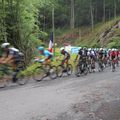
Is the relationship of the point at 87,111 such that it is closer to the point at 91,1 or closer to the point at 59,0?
the point at 91,1

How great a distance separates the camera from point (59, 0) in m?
92.8

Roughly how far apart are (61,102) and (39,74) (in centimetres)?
695

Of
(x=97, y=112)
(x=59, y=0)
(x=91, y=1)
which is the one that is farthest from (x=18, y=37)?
(x=59, y=0)

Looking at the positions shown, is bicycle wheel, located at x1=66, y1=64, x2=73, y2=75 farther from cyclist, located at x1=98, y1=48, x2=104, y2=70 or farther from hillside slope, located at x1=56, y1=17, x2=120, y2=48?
hillside slope, located at x1=56, y1=17, x2=120, y2=48

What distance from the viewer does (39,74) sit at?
19.3 m

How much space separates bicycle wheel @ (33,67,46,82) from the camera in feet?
62.2

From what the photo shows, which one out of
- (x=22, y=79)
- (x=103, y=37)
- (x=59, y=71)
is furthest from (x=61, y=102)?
(x=103, y=37)

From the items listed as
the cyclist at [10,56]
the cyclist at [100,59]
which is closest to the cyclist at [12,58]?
the cyclist at [10,56]

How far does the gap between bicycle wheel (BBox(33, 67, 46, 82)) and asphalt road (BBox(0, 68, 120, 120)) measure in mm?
1863

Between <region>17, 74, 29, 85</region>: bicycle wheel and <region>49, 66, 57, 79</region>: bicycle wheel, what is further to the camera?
<region>49, 66, 57, 79</region>: bicycle wheel

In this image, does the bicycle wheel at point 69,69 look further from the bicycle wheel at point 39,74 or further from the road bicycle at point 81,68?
the bicycle wheel at point 39,74

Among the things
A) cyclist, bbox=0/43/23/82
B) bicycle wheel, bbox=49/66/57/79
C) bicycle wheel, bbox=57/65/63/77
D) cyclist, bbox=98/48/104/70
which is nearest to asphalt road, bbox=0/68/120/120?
cyclist, bbox=0/43/23/82

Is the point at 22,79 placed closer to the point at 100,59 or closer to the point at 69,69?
the point at 69,69

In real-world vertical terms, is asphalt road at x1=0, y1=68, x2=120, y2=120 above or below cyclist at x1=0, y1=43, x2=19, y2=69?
below
